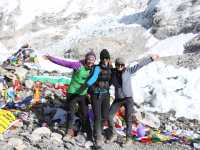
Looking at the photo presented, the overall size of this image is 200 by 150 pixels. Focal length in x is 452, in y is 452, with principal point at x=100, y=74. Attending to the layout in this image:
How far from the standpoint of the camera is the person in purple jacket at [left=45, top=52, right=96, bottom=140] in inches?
355

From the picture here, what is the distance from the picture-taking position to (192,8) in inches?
1120

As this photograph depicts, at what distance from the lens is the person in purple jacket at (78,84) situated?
355 inches

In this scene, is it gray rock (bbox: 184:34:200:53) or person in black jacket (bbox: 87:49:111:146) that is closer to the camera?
person in black jacket (bbox: 87:49:111:146)

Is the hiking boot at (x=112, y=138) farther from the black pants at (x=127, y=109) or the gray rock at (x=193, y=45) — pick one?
the gray rock at (x=193, y=45)

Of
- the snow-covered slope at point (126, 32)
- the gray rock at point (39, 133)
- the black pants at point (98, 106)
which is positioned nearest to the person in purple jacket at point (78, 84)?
the black pants at point (98, 106)

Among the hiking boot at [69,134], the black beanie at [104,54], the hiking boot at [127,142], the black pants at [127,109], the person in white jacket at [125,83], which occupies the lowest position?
the hiking boot at [127,142]

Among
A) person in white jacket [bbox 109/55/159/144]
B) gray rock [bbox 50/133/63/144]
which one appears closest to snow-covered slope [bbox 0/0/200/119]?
person in white jacket [bbox 109/55/159/144]

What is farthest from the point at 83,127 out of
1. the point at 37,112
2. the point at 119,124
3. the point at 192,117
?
the point at 192,117

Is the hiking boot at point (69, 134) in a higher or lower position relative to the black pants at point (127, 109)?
lower

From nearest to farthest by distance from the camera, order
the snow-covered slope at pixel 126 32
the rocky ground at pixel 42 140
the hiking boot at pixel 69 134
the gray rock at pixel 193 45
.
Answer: the rocky ground at pixel 42 140 < the hiking boot at pixel 69 134 < the snow-covered slope at pixel 126 32 < the gray rock at pixel 193 45

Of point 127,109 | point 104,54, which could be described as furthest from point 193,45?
point 104,54

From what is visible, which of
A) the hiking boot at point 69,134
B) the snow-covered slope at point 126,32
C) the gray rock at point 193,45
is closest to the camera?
the hiking boot at point 69,134

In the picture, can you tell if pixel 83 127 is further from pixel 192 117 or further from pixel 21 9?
pixel 21 9

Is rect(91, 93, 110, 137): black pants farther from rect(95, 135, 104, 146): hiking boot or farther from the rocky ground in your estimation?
the rocky ground
